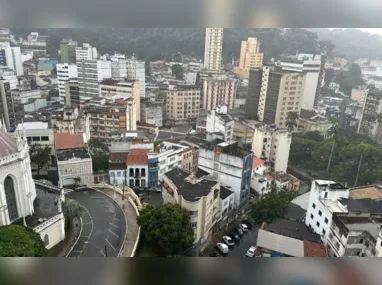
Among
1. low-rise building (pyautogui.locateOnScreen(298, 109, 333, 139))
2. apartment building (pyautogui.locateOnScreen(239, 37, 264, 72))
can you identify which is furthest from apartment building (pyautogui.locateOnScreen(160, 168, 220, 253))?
apartment building (pyautogui.locateOnScreen(239, 37, 264, 72))

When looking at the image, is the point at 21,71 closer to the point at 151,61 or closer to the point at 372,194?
the point at 151,61

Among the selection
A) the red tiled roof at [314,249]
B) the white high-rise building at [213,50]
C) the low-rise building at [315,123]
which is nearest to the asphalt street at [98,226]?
the red tiled roof at [314,249]

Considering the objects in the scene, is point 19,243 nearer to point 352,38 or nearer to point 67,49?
point 352,38

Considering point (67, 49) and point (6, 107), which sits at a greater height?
point (67, 49)

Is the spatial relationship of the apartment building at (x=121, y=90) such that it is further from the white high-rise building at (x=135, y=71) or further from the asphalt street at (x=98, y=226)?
the asphalt street at (x=98, y=226)

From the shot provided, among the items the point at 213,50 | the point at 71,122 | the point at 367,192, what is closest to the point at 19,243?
the point at 367,192

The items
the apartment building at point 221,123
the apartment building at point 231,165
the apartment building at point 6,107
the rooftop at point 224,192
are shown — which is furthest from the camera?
the apartment building at point 6,107

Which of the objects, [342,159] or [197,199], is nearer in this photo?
[197,199]
